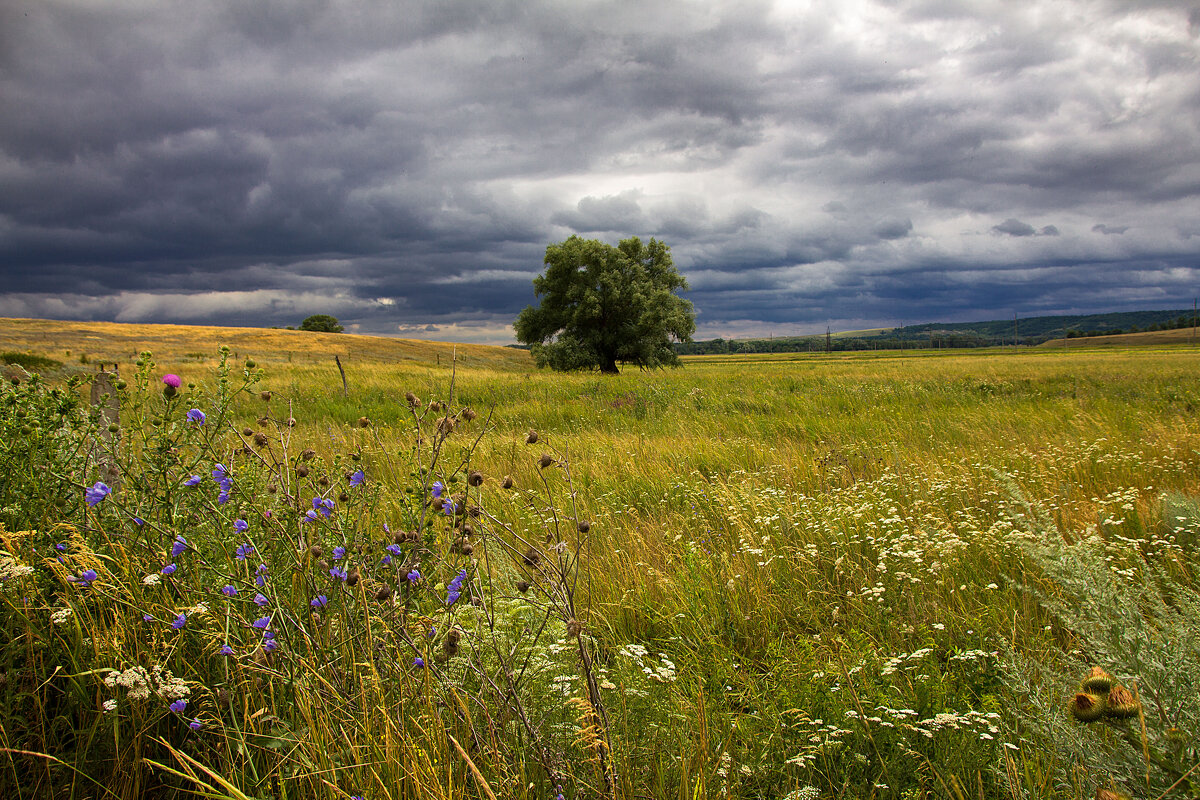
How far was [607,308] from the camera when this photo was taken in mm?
34438

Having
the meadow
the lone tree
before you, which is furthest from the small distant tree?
the meadow

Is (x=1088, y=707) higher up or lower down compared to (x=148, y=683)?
higher up

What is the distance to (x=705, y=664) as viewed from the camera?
246 cm

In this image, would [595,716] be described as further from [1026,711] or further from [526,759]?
[1026,711]

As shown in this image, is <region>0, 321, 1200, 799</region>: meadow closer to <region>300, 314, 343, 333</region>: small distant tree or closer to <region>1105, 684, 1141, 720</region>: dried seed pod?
<region>1105, 684, 1141, 720</region>: dried seed pod

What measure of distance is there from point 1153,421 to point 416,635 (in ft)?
32.4

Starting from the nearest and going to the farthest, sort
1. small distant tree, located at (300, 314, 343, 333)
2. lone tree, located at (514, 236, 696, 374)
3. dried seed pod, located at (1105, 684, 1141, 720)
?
dried seed pod, located at (1105, 684, 1141, 720)
lone tree, located at (514, 236, 696, 374)
small distant tree, located at (300, 314, 343, 333)

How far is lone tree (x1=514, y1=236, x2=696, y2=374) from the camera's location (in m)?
33.2

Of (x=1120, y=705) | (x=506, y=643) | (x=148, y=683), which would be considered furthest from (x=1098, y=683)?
(x=148, y=683)

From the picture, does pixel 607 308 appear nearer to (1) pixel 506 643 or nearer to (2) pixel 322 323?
(1) pixel 506 643

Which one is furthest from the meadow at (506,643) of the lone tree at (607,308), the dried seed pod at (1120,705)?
the lone tree at (607,308)

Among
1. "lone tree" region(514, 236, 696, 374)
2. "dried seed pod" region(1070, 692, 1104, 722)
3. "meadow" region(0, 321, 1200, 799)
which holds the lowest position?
"meadow" region(0, 321, 1200, 799)

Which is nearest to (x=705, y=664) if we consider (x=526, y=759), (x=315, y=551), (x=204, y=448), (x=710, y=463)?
(x=526, y=759)

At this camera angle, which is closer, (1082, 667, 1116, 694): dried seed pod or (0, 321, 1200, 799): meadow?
(1082, 667, 1116, 694): dried seed pod
